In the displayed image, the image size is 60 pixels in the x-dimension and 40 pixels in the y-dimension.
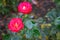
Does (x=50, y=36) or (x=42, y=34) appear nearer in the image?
(x=42, y=34)

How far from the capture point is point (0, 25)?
75.4 inches

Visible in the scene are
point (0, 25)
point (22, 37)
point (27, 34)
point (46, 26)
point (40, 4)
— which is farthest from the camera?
point (40, 4)

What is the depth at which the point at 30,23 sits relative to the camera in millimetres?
1286

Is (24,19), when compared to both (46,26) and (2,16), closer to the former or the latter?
(46,26)

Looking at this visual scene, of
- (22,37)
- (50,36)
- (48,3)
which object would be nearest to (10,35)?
(22,37)

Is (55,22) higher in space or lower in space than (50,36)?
higher

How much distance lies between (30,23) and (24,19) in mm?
70

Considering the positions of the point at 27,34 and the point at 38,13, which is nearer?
the point at 27,34

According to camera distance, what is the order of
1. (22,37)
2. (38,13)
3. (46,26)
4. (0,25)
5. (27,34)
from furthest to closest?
(38,13) → (0,25) → (46,26) → (22,37) → (27,34)

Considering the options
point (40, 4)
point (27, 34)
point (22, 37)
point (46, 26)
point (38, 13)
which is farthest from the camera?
point (40, 4)

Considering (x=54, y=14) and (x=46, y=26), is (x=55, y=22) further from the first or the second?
(x=46, y=26)

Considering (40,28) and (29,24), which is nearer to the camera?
(29,24)

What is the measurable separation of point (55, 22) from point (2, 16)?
76 cm

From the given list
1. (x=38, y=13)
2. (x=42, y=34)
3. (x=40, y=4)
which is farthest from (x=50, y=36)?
(x=40, y=4)
